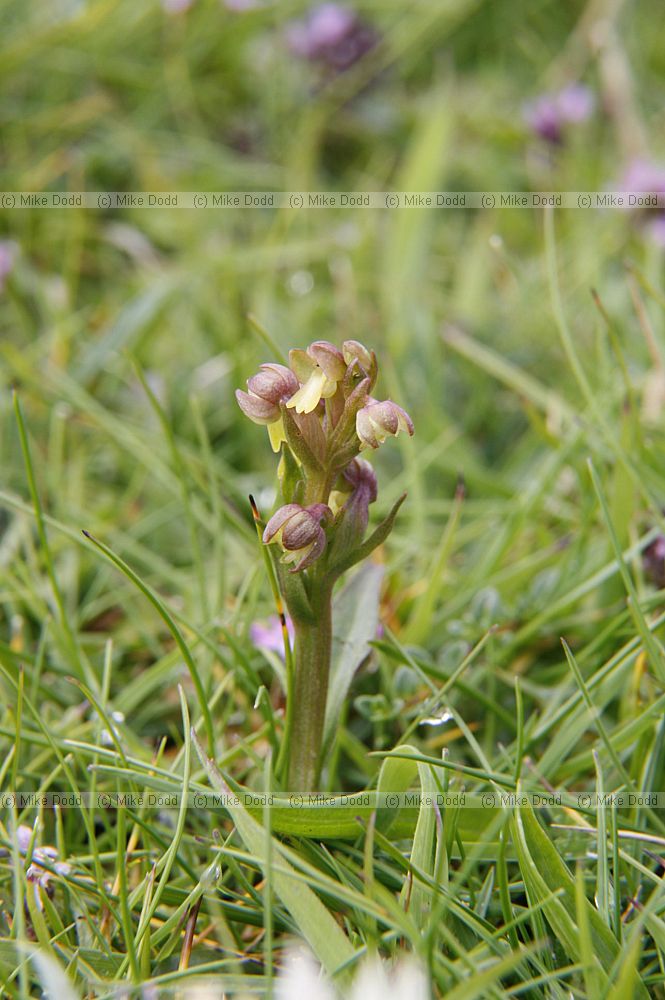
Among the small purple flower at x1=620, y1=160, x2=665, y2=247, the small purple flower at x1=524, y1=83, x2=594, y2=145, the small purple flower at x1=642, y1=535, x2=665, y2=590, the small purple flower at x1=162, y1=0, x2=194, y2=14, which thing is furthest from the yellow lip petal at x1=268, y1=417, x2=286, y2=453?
the small purple flower at x1=162, y1=0, x2=194, y2=14

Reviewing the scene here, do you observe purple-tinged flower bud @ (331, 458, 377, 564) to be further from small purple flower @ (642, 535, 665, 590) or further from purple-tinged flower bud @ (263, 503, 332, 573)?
small purple flower @ (642, 535, 665, 590)

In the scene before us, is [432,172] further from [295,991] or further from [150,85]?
[295,991]

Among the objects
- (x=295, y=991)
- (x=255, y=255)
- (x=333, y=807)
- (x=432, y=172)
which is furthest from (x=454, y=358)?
(x=295, y=991)

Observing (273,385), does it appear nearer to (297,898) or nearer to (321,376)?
(321,376)

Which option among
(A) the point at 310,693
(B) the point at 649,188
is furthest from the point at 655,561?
(B) the point at 649,188

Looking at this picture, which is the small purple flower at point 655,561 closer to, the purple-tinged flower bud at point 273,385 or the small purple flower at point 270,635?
the small purple flower at point 270,635

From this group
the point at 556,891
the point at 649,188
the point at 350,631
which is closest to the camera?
the point at 556,891
